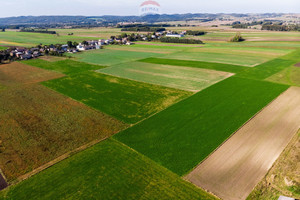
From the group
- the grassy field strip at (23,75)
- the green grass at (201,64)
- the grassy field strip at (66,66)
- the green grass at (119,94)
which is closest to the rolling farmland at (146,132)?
the green grass at (119,94)

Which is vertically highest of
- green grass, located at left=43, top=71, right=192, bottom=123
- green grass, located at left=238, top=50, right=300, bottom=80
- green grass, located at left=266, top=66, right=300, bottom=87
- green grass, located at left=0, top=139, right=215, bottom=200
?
green grass, located at left=238, top=50, right=300, bottom=80

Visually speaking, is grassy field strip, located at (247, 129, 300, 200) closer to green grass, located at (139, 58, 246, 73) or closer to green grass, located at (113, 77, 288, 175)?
green grass, located at (113, 77, 288, 175)

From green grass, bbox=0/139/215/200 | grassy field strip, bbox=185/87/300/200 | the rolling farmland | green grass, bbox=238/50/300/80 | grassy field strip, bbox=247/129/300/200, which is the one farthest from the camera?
green grass, bbox=238/50/300/80

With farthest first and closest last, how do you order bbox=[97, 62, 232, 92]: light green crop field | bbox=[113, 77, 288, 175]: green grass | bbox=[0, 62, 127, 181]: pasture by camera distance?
bbox=[97, 62, 232, 92]: light green crop field
bbox=[0, 62, 127, 181]: pasture
bbox=[113, 77, 288, 175]: green grass

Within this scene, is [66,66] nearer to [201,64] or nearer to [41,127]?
[41,127]

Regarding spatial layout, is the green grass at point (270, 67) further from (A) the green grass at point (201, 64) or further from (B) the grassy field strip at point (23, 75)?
(B) the grassy field strip at point (23, 75)

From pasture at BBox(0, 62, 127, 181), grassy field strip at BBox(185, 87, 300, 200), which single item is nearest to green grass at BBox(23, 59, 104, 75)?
pasture at BBox(0, 62, 127, 181)
